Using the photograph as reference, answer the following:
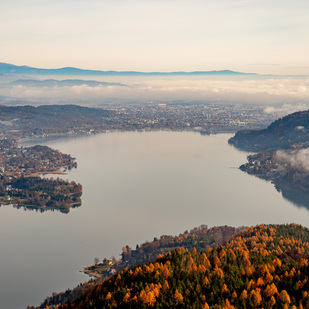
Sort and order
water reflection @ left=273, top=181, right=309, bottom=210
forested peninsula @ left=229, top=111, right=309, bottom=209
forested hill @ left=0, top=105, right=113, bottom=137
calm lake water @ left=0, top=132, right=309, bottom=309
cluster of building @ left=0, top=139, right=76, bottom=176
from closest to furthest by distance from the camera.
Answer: calm lake water @ left=0, top=132, right=309, bottom=309, water reflection @ left=273, top=181, right=309, bottom=210, forested peninsula @ left=229, top=111, right=309, bottom=209, cluster of building @ left=0, top=139, right=76, bottom=176, forested hill @ left=0, top=105, right=113, bottom=137

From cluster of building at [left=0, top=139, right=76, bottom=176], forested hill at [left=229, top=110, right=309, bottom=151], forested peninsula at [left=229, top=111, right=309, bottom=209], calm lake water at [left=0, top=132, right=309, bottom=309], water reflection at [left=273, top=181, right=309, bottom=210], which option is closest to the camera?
calm lake water at [left=0, top=132, right=309, bottom=309]

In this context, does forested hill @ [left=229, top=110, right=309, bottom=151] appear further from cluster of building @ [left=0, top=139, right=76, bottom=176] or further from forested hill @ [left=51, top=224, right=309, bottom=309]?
forested hill @ [left=51, top=224, right=309, bottom=309]

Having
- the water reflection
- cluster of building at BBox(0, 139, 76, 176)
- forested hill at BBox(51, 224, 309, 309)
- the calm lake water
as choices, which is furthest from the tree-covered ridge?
cluster of building at BBox(0, 139, 76, 176)

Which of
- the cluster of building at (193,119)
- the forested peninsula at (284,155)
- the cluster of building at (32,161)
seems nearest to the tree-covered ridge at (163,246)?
the forested peninsula at (284,155)

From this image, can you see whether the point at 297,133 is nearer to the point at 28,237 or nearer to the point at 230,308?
the point at 28,237

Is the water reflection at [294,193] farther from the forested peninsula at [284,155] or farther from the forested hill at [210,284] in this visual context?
the forested hill at [210,284]

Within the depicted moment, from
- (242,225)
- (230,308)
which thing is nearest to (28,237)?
(242,225)

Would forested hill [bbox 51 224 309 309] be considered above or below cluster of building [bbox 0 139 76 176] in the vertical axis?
above

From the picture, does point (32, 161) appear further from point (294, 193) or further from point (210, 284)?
point (210, 284)
